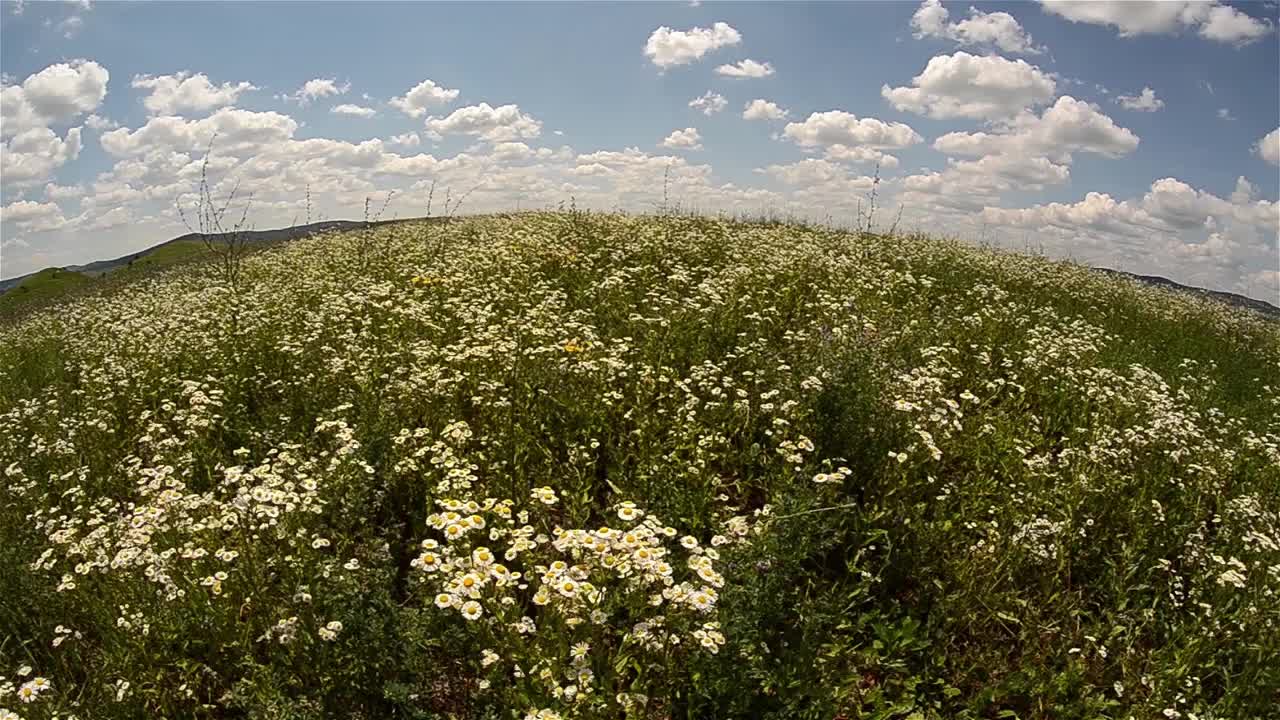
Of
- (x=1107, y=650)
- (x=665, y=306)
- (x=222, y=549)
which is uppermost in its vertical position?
(x=665, y=306)

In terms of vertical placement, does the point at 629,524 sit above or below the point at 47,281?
below

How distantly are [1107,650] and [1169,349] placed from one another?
7908 mm

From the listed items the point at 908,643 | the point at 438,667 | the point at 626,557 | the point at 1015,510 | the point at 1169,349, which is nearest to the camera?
the point at 626,557

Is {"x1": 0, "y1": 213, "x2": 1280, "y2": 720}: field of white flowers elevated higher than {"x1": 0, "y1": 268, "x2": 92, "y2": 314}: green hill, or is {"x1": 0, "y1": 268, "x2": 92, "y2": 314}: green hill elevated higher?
{"x1": 0, "y1": 268, "x2": 92, "y2": 314}: green hill

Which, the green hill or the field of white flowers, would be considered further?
the green hill

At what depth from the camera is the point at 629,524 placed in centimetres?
433

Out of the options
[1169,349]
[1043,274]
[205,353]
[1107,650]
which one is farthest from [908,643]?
[1043,274]

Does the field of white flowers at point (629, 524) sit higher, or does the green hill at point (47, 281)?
the green hill at point (47, 281)

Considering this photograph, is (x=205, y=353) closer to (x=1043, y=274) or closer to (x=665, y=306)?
(x=665, y=306)

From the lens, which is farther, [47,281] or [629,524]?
[47,281]

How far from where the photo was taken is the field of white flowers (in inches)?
135

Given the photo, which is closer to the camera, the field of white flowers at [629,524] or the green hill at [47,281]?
the field of white flowers at [629,524]

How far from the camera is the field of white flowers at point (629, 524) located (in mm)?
3420

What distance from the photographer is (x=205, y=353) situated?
23.4 feet
